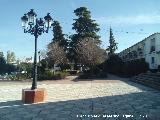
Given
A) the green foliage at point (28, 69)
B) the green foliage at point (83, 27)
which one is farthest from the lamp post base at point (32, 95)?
the green foliage at point (83, 27)

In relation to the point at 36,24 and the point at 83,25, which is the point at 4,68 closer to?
the point at 83,25

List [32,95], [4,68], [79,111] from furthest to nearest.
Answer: [4,68], [32,95], [79,111]

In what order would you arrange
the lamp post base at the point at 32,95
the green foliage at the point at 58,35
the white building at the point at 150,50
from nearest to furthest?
the lamp post base at the point at 32,95, the white building at the point at 150,50, the green foliage at the point at 58,35

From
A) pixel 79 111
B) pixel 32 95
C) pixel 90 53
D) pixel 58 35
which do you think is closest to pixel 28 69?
pixel 90 53

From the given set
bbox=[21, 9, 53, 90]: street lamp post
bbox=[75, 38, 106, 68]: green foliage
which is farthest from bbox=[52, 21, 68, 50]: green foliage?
bbox=[21, 9, 53, 90]: street lamp post

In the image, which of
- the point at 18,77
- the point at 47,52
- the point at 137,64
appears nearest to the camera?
the point at 18,77

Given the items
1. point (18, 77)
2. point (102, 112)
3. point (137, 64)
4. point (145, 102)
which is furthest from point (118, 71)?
point (102, 112)

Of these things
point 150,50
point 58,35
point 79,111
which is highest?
point 58,35

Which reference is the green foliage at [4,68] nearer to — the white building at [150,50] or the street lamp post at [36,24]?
the white building at [150,50]

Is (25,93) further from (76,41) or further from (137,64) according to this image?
(76,41)

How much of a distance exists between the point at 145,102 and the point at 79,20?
39.1m

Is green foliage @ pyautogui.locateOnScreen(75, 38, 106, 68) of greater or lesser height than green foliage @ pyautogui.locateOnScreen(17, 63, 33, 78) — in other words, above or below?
above

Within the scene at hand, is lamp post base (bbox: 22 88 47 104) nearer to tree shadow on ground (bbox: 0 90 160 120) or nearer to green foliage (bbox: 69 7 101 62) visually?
tree shadow on ground (bbox: 0 90 160 120)

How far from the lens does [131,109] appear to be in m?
12.4
